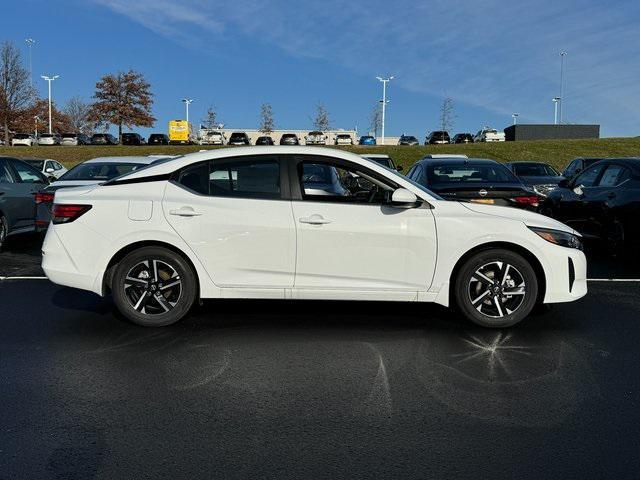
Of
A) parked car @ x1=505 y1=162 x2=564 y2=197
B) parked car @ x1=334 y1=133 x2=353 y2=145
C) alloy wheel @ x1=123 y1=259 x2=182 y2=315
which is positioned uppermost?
parked car @ x1=334 y1=133 x2=353 y2=145

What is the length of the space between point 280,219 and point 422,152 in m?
44.0

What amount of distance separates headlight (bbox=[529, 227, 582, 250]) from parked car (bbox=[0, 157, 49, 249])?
8612 mm

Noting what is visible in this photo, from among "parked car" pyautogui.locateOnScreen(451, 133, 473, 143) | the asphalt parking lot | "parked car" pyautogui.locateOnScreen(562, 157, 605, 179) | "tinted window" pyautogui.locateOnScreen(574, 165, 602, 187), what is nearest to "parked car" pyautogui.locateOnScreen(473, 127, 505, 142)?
"parked car" pyautogui.locateOnScreen(451, 133, 473, 143)

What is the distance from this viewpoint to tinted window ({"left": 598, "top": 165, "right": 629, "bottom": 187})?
1008cm

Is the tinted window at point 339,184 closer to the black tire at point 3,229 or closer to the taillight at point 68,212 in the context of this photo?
the taillight at point 68,212

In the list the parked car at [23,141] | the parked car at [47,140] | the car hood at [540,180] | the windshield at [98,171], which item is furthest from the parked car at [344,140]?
the windshield at [98,171]

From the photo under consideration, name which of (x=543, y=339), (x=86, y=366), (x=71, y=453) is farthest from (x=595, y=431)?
(x=86, y=366)

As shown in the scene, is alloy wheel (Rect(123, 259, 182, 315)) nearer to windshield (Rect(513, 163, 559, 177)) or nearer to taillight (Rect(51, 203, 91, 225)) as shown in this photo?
taillight (Rect(51, 203, 91, 225))

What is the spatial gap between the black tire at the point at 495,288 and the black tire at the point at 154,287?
2.42 meters

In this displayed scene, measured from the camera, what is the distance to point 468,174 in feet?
32.7

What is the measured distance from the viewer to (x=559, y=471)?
3150 mm

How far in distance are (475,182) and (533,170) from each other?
1294cm

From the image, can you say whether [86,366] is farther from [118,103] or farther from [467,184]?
[118,103]

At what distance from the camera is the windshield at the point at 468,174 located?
9750 millimetres
